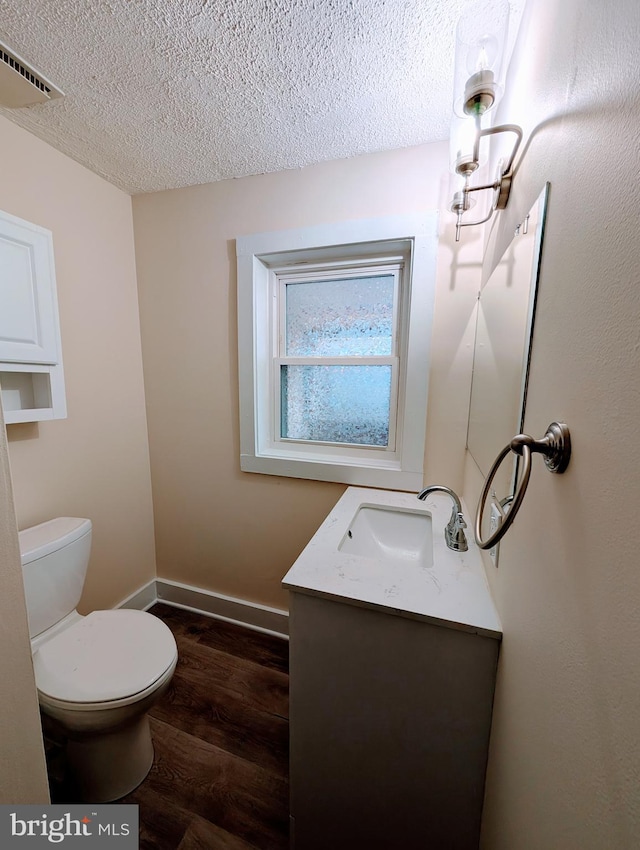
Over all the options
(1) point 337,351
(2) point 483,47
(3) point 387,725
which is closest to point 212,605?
(3) point 387,725

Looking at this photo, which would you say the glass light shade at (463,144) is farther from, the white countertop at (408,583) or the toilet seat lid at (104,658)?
the toilet seat lid at (104,658)

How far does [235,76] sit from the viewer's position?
3.34 feet

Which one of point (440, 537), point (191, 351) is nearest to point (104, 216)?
point (191, 351)

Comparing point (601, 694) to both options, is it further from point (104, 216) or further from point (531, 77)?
point (104, 216)

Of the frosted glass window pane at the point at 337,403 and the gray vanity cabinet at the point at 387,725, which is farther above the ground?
the frosted glass window pane at the point at 337,403

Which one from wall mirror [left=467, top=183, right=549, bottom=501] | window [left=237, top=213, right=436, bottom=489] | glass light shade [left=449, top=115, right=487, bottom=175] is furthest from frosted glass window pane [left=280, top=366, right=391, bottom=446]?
glass light shade [left=449, top=115, right=487, bottom=175]

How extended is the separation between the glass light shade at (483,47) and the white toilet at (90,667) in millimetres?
1854

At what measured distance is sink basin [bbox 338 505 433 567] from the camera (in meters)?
1.22

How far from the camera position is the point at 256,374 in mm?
1608

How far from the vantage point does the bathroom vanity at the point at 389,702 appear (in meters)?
0.72

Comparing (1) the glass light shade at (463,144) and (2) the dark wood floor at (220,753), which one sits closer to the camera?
(1) the glass light shade at (463,144)

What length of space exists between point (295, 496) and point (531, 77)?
1.60 m

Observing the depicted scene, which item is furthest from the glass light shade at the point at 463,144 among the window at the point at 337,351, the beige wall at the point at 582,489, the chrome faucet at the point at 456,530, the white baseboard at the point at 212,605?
the white baseboard at the point at 212,605

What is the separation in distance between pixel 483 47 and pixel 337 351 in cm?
106
